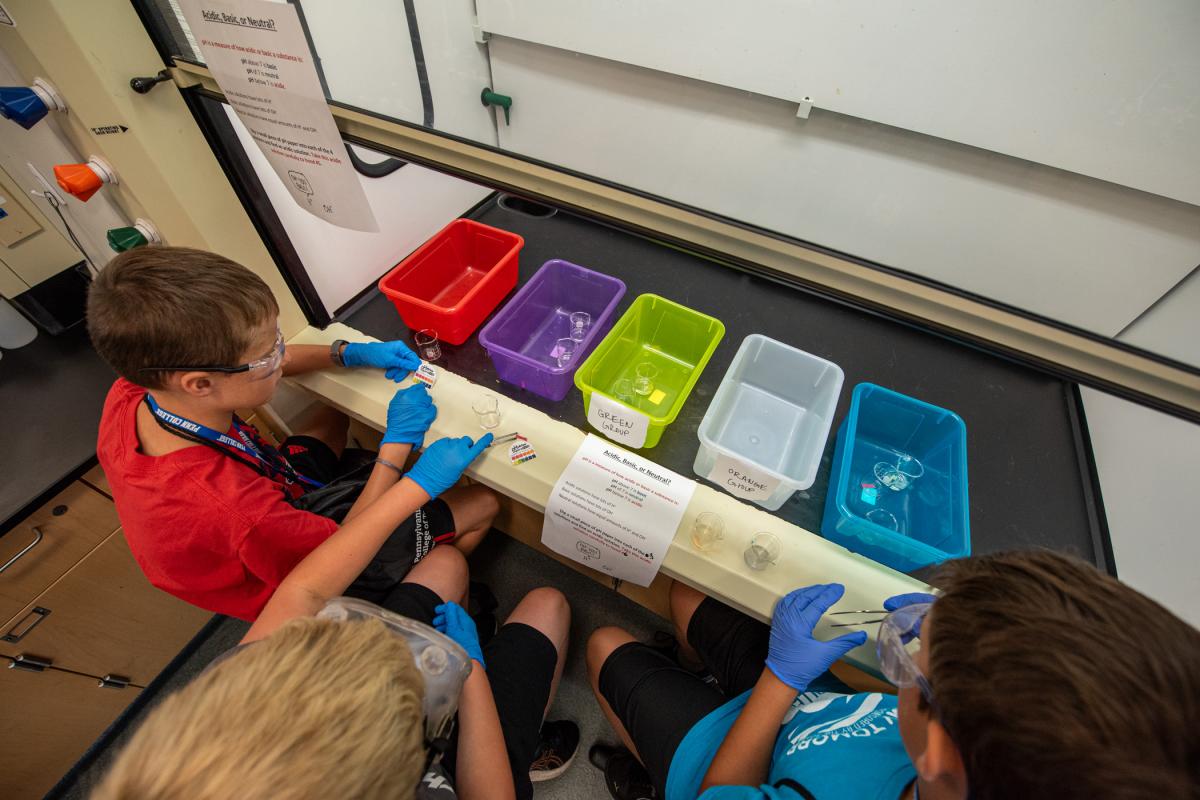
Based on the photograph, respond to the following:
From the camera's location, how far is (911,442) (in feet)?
3.09

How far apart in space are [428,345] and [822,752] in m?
1.03

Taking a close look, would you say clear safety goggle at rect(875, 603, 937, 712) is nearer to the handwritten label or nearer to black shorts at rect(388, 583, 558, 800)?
black shorts at rect(388, 583, 558, 800)

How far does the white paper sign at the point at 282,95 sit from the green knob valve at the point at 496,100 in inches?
29.1

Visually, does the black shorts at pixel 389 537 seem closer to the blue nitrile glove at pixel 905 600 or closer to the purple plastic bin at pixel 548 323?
the purple plastic bin at pixel 548 323

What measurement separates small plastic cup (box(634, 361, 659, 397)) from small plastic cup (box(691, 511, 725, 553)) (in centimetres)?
30

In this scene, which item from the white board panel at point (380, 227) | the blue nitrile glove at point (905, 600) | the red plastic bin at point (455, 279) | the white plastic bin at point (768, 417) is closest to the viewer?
the blue nitrile glove at point (905, 600)

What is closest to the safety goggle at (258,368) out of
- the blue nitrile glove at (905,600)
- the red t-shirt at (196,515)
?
the red t-shirt at (196,515)

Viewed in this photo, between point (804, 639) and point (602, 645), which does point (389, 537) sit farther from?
point (804, 639)

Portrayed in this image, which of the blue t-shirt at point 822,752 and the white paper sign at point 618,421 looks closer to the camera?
the blue t-shirt at point 822,752

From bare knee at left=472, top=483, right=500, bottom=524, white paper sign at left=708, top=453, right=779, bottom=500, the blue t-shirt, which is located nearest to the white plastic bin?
white paper sign at left=708, top=453, right=779, bottom=500

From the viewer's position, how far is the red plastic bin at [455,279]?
1026 millimetres

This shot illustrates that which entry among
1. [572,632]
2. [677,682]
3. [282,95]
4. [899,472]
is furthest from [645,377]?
[572,632]

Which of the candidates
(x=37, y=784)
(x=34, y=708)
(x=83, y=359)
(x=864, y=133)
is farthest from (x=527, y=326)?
(x=37, y=784)

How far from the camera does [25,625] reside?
3.13ft
